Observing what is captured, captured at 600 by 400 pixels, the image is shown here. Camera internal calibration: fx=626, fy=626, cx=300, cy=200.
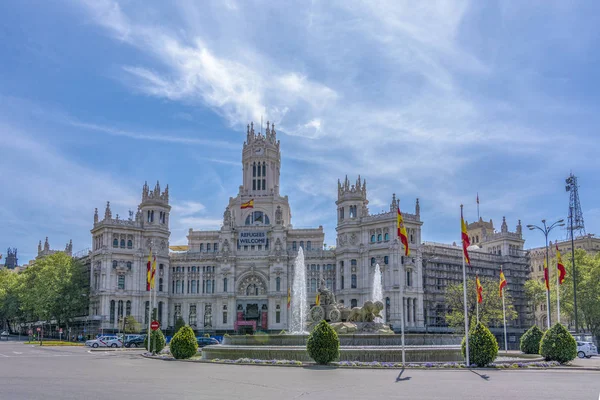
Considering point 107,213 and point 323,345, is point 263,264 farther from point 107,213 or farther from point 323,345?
point 323,345

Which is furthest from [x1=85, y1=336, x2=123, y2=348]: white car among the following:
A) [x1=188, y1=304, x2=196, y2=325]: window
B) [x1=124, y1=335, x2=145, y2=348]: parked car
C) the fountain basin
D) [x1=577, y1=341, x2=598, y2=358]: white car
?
[x1=577, y1=341, x2=598, y2=358]: white car

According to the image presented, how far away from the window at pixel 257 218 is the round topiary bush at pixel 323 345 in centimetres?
8786

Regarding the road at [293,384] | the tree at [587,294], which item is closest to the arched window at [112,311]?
the tree at [587,294]

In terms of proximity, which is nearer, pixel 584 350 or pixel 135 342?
pixel 584 350

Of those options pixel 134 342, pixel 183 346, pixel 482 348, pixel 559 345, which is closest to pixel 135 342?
pixel 134 342

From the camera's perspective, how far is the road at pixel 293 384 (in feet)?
74.6

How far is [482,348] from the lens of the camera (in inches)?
1425

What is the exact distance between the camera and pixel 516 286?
4823 inches

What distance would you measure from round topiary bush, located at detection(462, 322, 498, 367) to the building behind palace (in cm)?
6641

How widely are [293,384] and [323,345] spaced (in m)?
10.6

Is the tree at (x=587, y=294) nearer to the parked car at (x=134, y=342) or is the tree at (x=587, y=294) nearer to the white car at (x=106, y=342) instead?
the parked car at (x=134, y=342)

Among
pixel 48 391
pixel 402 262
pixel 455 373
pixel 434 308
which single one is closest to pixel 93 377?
pixel 48 391

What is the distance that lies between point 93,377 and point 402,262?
79.5 m

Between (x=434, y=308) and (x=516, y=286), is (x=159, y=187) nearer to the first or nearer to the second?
(x=434, y=308)
